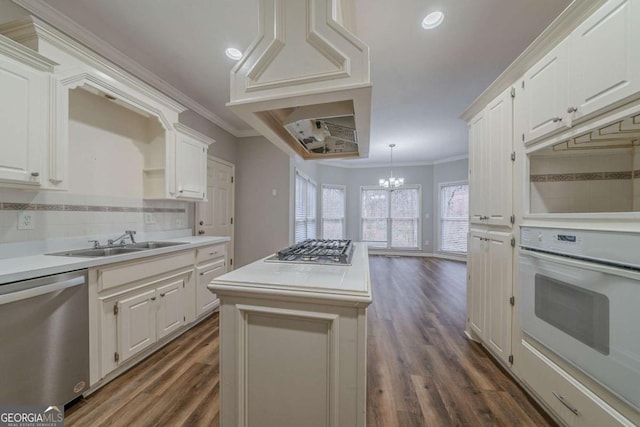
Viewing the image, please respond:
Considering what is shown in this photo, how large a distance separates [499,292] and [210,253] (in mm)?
2816

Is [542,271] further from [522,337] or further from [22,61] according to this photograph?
[22,61]

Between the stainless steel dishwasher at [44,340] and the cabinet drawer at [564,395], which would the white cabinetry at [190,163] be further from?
the cabinet drawer at [564,395]

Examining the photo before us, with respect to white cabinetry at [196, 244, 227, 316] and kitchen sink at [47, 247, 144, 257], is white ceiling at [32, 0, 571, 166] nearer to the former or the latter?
kitchen sink at [47, 247, 144, 257]

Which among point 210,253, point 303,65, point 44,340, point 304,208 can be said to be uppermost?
point 303,65

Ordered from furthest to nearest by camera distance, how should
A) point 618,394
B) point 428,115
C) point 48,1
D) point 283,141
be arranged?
point 428,115
point 48,1
point 283,141
point 618,394

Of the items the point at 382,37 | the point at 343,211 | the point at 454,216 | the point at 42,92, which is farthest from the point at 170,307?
the point at 454,216

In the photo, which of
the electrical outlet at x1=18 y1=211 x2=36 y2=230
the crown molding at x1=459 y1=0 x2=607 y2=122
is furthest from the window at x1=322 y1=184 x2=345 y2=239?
the electrical outlet at x1=18 y1=211 x2=36 y2=230

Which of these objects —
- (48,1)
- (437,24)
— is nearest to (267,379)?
(437,24)

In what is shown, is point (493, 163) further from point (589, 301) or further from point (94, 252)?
point (94, 252)

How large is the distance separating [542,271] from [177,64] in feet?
11.6

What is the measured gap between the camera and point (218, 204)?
3811mm

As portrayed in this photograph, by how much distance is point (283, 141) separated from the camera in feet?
5.14

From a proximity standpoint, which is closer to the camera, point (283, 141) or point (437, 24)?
point (283, 141)

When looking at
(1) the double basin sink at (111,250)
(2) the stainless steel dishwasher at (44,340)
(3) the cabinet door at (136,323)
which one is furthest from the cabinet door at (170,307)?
(2) the stainless steel dishwasher at (44,340)
